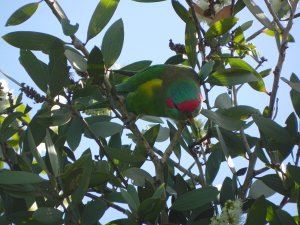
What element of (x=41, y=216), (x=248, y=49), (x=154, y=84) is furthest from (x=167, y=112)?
(x=41, y=216)

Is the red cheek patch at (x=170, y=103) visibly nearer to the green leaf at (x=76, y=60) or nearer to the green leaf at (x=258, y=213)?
the green leaf at (x=76, y=60)

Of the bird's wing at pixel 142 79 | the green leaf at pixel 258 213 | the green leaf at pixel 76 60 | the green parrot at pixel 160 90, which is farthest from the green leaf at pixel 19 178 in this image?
the bird's wing at pixel 142 79

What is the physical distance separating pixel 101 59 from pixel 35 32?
1.56 ft

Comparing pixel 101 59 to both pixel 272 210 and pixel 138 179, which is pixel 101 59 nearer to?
pixel 138 179

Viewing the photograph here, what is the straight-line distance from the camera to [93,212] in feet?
6.82

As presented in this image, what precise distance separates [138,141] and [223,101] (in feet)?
2.02

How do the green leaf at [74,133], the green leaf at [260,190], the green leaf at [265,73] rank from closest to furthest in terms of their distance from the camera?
the green leaf at [260,190]
the green leaf at [74,133]
the green leaf at [265,73]

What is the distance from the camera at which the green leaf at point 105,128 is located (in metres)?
2.52

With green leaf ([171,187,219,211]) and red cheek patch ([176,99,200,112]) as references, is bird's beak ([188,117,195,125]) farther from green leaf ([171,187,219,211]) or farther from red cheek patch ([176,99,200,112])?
green leaf ([171,187,219,211])

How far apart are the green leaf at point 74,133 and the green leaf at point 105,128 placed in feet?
0.39

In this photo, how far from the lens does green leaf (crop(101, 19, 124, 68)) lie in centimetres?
250

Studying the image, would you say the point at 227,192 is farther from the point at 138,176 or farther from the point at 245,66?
the point at 245,66

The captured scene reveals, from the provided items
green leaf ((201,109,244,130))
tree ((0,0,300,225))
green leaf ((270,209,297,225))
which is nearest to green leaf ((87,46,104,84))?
tree ((0,0,300,225))

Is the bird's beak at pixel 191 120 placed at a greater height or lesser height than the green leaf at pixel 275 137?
greater
